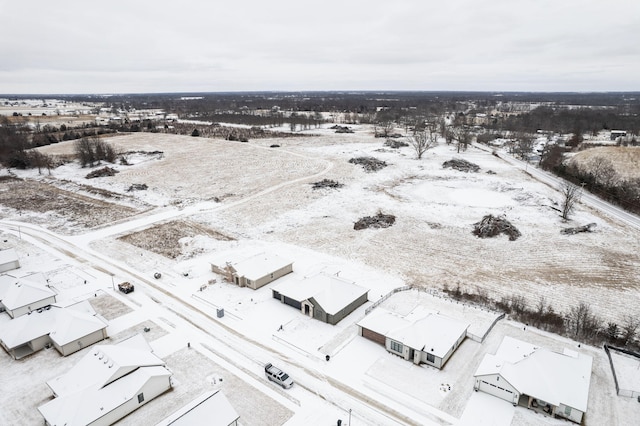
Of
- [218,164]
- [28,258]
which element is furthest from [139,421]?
[218,164]

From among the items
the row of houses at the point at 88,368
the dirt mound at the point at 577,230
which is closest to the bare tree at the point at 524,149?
the dirt mound at the point at 577,230

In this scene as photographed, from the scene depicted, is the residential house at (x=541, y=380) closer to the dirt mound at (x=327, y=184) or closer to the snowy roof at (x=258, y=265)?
the snowy roof at (x=258, y=265)

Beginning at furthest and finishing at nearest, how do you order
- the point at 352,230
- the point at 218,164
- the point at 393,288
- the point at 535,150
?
1. the point at 535,150
2. the point at 218,164
3. the point at 352,230
4. the point at 393,288

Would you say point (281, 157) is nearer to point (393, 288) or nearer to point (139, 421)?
point (393, 288)

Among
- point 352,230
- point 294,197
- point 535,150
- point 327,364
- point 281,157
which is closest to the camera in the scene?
point 327,364

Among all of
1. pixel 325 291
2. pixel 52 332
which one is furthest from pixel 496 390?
pixel 52 332

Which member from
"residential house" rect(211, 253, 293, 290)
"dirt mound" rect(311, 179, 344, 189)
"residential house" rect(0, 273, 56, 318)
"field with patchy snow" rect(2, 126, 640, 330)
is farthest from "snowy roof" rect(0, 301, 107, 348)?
"dirt mound" rect(311, 179, 344, 189)

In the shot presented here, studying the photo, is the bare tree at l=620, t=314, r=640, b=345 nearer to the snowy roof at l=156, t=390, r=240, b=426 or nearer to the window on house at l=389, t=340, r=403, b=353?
the window on house at l=389, t=340, r=403, b=353
